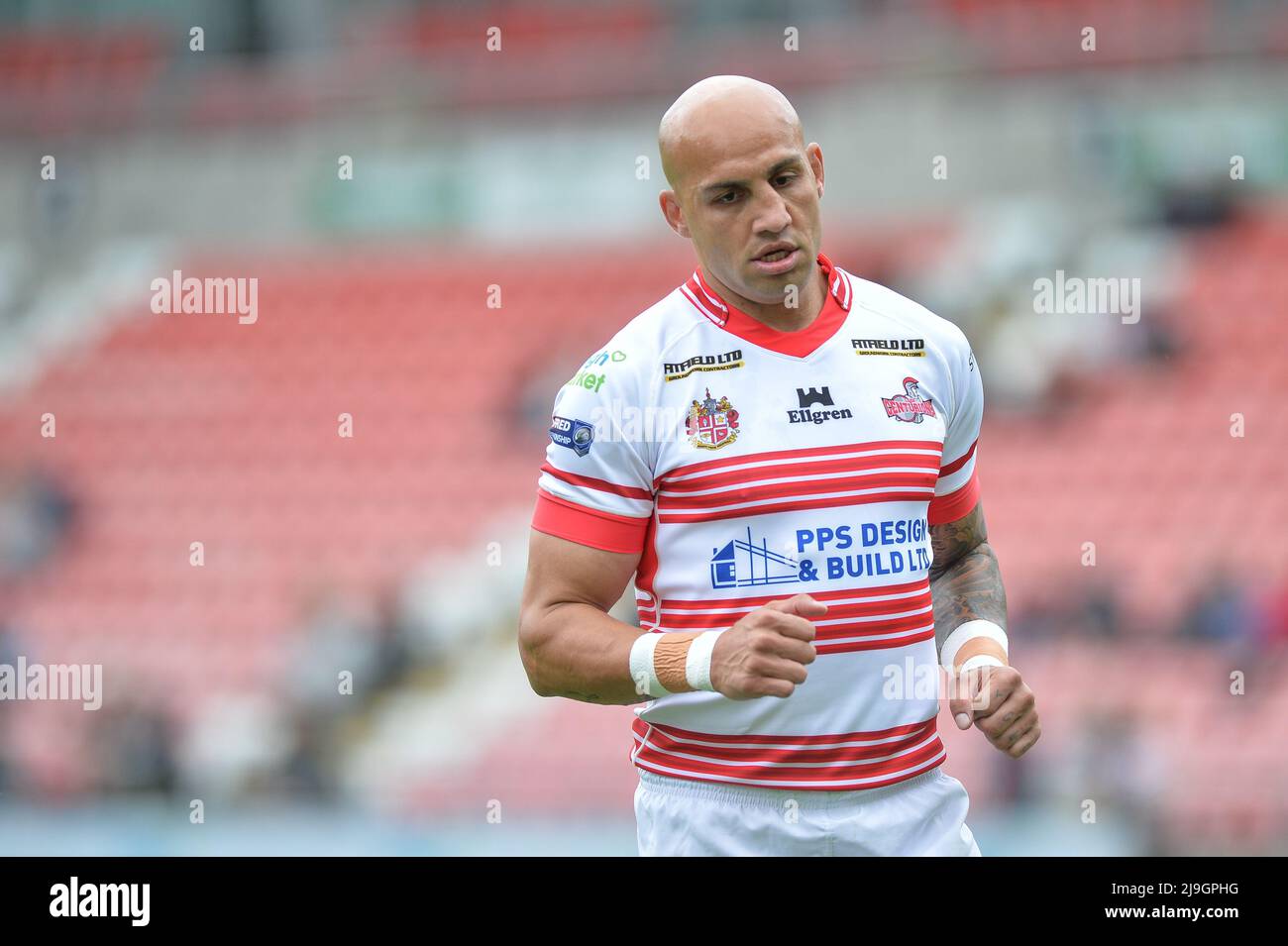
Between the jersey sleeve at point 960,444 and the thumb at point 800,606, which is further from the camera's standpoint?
the jersey sleeve at point 960,444

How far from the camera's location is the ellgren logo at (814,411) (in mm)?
2904

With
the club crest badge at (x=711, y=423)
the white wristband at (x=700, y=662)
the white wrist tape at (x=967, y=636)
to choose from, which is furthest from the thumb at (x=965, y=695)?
the club crest badge at (x=711, y=423)

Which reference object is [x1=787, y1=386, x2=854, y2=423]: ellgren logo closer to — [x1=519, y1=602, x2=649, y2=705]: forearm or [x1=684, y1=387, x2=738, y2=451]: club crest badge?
[x1=684, y1=387, x2=738, y2=451]: club crest badge

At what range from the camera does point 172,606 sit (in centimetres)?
1245

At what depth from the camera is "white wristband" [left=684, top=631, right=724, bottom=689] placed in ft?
8.84

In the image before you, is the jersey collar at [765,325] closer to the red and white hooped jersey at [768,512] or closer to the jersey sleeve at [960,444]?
the red and white hooped jersey at [768,512]

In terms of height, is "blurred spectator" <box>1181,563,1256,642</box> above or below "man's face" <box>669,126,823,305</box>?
below

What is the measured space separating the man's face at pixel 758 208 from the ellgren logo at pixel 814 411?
0.19 metres

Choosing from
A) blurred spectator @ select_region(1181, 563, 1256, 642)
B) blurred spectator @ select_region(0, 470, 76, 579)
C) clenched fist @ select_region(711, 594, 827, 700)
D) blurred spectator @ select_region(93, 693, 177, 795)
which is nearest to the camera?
clenched fist @ select_region(711, 594, 827, 700)

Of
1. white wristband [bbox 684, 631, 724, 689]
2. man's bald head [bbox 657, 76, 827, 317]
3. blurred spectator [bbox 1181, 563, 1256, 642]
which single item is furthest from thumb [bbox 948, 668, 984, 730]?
blurred spectator [bbox 1181, 563, 1256, 642]

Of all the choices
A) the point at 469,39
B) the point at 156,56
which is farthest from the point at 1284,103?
the point at 156,56

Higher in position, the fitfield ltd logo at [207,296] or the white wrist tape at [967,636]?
the fitfield ltd logo at [207,296]
